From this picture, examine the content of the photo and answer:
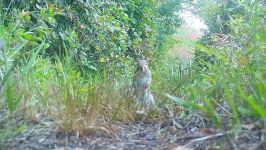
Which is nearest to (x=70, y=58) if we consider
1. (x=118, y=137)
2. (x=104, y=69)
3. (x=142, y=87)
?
(x=104, y=69)

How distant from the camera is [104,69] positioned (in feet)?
10.5

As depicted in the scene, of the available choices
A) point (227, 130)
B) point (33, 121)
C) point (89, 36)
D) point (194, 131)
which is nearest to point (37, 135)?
point (33, 121)

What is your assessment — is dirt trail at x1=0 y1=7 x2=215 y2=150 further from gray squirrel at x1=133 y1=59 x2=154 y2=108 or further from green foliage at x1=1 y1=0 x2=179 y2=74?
green foliage at x1=1 y1=0 x2=179 y2=74

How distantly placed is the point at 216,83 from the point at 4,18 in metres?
2.66

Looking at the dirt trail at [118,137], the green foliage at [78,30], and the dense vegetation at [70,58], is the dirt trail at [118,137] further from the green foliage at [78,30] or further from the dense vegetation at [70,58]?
the green foliage at [78,30]

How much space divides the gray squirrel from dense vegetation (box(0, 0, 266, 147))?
Result: 61 millimetres

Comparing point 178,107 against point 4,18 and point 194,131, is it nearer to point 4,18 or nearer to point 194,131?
point 194,131

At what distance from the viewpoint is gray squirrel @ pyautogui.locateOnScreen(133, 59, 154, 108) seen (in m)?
2.29

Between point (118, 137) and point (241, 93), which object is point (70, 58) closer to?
point (118, 137)

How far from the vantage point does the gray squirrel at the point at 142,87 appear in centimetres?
229

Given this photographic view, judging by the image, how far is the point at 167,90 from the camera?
268cm

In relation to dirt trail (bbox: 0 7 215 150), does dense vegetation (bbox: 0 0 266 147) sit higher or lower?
higher

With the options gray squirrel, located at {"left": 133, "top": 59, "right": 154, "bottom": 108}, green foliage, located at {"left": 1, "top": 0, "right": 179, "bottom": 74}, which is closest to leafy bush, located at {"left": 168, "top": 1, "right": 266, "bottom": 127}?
gray squirrel, located at {"left": 133, "top": 59, "right": 154, "bottom": 108}

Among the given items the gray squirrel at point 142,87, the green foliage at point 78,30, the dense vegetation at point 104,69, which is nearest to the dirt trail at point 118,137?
the dense vegetation at point 104,69
